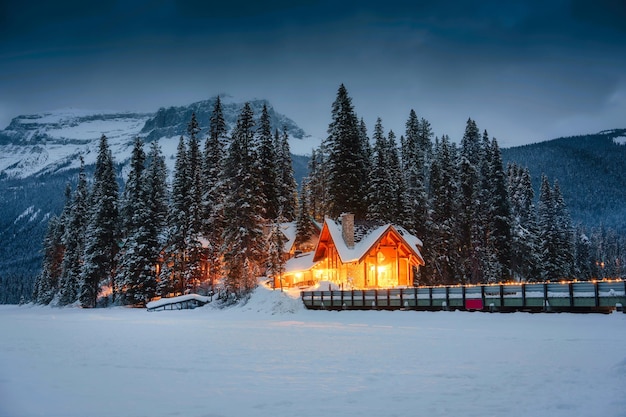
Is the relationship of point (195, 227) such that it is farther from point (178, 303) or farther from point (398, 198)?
point (398, 198)

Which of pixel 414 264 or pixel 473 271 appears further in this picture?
pixel 473 271

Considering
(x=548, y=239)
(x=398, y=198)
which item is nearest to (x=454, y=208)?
(x=398, y=198)

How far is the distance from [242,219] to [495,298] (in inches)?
1103

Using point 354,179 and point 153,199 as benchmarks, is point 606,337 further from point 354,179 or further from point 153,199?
point 153,199

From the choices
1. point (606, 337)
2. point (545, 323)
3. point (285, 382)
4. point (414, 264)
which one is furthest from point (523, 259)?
point (285, 382)

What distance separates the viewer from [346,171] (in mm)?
57062

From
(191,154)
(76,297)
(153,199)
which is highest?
(191,154)

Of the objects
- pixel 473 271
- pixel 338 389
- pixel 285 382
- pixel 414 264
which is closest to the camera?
pixel 338 389

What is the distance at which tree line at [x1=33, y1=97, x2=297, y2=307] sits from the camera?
49406 mm

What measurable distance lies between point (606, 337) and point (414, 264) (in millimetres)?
30736

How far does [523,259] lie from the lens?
54.4m

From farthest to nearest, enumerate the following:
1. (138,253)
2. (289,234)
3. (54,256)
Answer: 1. (54,256)
2. (289,234)
3. (138,253)

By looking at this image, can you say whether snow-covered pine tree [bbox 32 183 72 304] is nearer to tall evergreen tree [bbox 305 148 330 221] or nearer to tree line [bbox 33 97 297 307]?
tree line [bbox 33 97 297 307]

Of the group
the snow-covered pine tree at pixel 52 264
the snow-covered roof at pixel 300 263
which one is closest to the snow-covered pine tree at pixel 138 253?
the snow-covered roof at pixel 300 263
